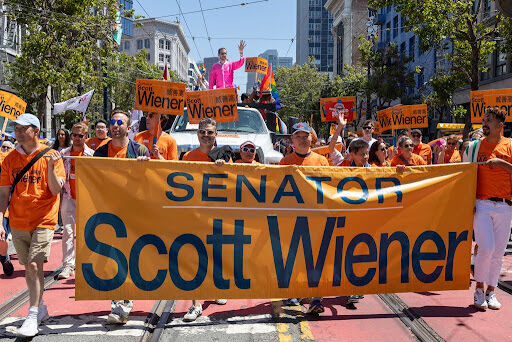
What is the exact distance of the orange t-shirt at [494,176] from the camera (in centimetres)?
553

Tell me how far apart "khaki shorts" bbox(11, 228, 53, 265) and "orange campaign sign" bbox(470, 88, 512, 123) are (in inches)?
261

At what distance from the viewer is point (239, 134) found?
9766 millimetres

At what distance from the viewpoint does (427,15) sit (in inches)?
666

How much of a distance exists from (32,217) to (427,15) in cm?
1540

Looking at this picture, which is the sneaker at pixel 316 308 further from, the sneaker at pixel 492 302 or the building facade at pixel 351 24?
the building facade at pixel 351 24

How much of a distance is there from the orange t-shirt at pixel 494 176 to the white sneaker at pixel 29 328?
183 inches

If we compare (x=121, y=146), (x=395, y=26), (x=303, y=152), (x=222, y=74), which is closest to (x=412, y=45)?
(x=395, y=26)

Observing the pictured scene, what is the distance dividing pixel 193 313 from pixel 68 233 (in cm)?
263

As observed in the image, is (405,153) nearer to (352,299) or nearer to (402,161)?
(402,161)

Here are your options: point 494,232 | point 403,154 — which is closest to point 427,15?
point 403,154

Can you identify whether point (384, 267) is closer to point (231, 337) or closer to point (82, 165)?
point (231, 337)

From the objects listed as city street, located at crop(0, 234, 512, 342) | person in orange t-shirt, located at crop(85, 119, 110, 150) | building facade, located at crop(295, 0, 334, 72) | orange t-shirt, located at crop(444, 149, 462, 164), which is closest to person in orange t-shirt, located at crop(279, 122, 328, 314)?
city street, located at crop(0, 234, 512, 342)

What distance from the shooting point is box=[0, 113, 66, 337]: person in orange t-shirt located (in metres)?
4.72

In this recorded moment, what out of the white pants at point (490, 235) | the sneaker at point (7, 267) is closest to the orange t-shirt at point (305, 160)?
the white pants at point (490, 235)
